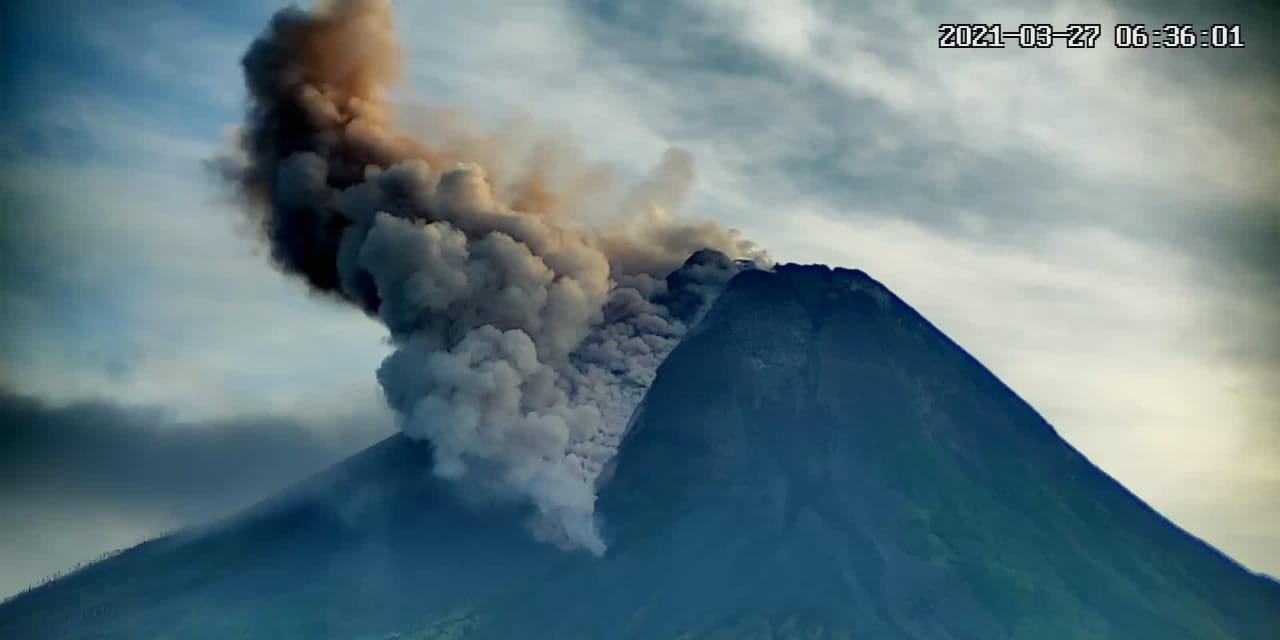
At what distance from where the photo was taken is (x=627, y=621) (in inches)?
2576

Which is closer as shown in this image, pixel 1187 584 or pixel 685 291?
pixel 1187 584

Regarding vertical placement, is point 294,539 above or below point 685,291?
below

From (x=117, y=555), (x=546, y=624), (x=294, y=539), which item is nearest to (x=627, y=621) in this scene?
(x=546, y=624)

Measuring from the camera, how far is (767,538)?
230 ft

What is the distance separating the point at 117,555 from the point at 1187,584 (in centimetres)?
4615

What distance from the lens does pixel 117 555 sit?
3187 inches

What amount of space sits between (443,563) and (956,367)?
24172 mm

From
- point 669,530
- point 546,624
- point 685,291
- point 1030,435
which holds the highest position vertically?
point 685,291

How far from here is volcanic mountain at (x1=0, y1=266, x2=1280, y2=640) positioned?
66750mm

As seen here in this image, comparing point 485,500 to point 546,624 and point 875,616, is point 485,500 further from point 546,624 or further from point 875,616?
point 875,616

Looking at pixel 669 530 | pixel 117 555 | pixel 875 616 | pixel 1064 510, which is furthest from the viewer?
pixel 117 555

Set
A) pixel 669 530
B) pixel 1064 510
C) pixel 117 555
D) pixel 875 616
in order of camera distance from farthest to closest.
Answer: pixel 117 555, pixel 1064 510, pixel 669 530, pixel 875 616

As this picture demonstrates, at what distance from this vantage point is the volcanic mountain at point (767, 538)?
Result: 219 feet

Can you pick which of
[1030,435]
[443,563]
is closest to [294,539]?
[443,563]
